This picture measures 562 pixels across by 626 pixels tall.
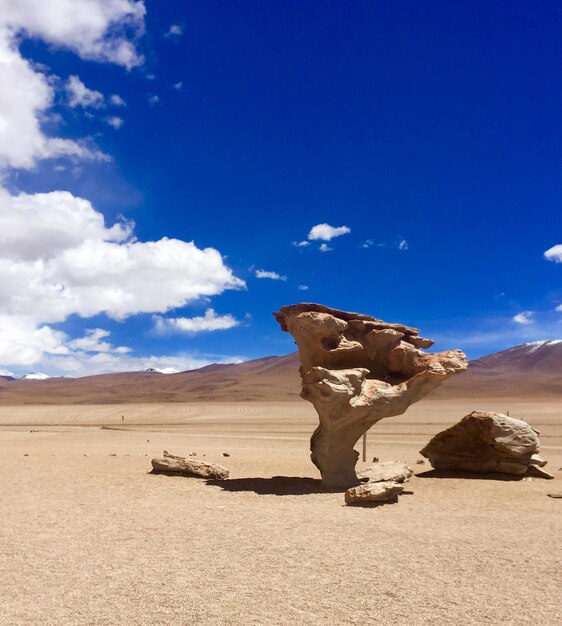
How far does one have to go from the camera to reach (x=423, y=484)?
15.1 m

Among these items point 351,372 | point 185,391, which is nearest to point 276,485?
point 351,372

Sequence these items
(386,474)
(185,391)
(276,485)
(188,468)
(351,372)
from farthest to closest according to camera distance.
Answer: (185,391) → (188,468) → (386,474) → (276,485) → (351,372)

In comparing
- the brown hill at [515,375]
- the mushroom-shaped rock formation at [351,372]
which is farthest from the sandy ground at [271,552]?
the brown hill at [515,375]

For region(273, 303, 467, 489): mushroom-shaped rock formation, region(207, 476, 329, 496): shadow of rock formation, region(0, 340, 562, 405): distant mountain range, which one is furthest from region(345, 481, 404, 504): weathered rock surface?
region(0, 340, 562, 405): distant mountain range

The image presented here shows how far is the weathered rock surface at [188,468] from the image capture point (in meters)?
16.1

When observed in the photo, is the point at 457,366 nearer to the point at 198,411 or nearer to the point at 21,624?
the point at 21,624

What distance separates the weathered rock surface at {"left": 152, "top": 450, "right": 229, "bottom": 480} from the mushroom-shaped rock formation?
3.08 meters

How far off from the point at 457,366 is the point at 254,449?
1314cm

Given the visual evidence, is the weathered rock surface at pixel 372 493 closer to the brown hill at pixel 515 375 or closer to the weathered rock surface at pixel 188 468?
the weathered rock surface at pixel 188 468

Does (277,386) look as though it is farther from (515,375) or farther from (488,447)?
(488,447)

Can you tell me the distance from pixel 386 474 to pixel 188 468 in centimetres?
574

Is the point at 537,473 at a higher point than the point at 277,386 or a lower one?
lower

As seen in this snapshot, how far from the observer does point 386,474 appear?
15.1 m

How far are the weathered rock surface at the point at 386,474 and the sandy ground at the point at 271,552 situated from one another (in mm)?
622
